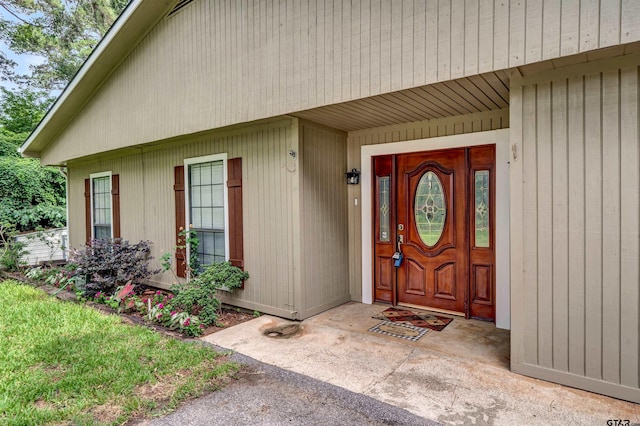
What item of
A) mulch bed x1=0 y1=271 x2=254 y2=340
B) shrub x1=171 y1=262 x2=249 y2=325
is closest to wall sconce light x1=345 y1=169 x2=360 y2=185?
shrub x1=171 y1=262 x2=249 y2=325

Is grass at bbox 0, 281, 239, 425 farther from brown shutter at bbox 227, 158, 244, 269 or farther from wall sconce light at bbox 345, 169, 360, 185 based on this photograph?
wall sconce light at bbox 345, 169, 360, 185

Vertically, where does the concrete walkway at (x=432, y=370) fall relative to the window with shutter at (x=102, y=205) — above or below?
below

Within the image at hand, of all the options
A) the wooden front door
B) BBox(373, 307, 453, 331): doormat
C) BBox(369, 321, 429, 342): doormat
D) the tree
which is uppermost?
the tree

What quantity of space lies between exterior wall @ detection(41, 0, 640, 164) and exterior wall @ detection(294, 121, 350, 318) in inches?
31.4

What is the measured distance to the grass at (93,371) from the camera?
2.53m

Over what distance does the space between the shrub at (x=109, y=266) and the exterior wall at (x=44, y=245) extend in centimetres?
338

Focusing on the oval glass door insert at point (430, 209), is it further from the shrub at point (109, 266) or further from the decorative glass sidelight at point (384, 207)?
the shrub at point (109, 266)

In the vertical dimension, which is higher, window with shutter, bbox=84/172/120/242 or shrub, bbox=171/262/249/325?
window with shutter, bbox=84/172/120/242

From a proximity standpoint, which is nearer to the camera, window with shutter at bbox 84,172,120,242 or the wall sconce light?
the wall sconce light

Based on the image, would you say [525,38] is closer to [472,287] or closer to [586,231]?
[586,231]

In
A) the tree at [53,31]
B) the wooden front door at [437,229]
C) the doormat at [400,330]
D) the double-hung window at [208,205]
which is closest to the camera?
the doormat at [400,330]

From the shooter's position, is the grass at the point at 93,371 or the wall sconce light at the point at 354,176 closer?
the grass at the point at 93,371

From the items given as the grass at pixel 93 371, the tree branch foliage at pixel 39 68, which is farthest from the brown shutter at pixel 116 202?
the tree branch foliage at pixel 39 68

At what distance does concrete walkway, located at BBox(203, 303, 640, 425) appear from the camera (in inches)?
95.7
